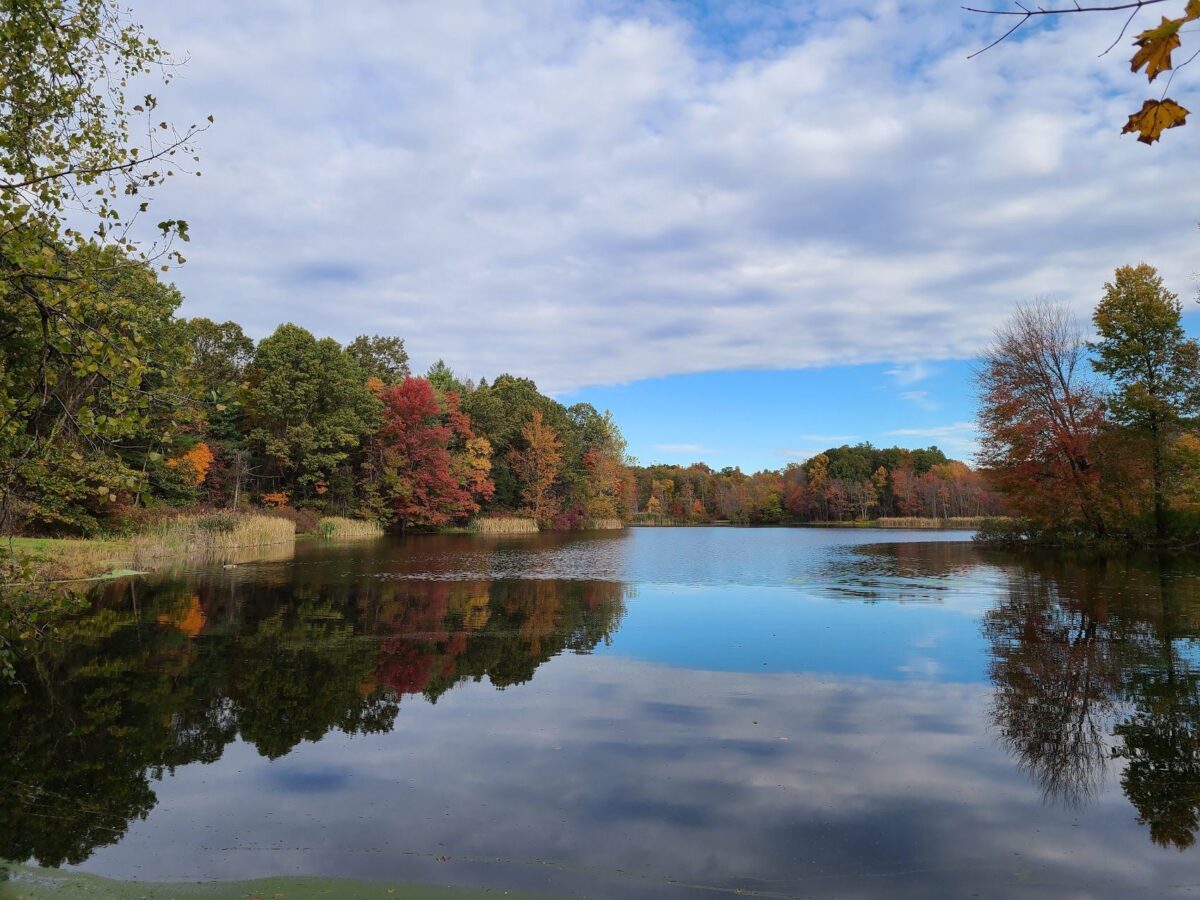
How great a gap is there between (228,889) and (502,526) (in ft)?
176

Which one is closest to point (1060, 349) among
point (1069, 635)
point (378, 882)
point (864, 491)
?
point (1069, 635)

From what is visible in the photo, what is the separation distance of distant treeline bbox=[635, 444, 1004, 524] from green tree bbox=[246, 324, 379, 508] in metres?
63.2

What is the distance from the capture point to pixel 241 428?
49750mm

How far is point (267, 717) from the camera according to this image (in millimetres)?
8070

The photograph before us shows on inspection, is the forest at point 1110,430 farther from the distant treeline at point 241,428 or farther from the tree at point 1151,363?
the distant treeline at point 241,428

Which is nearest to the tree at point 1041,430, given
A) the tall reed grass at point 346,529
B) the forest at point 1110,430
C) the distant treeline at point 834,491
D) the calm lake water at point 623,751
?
the forest at point 1110,430

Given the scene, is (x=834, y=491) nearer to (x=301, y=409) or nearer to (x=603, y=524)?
(x=603, y=524)

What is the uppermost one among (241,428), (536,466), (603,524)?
(241,428)

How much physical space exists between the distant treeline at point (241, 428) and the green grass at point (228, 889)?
95.2 inches

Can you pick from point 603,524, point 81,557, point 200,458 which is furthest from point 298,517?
point 603,524

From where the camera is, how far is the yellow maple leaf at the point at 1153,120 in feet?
7.83

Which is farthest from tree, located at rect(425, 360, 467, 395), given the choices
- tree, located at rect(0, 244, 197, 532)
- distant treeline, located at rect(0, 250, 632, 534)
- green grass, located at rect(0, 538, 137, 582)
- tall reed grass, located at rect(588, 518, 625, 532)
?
tree, located at rect(0, 244, 197, 532)

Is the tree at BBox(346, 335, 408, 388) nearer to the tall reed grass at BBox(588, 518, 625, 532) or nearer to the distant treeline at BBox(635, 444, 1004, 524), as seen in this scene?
the tall reed grass at BBox(588, 518, 625, 532)

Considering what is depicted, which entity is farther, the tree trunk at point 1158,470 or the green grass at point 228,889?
the tree trunk at point 1158,470
